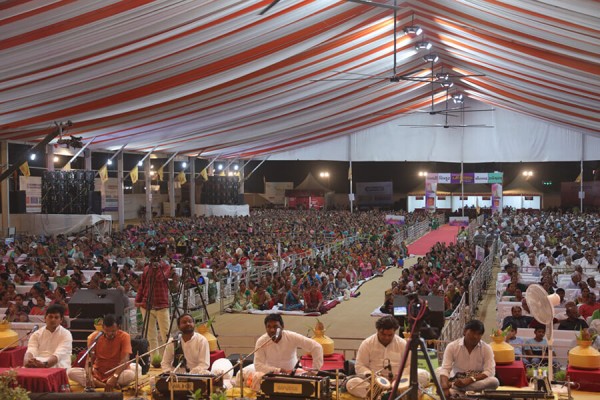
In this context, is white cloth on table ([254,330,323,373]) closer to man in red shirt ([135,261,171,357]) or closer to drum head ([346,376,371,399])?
drum head ([346,376,371,399])

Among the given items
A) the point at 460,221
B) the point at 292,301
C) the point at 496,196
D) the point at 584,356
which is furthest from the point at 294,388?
the point at 496,196

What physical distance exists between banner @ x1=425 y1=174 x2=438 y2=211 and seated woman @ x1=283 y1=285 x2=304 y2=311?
23.6m

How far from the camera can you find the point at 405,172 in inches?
1797

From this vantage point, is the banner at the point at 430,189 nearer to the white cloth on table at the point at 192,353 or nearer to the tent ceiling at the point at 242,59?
the tent ceiling at the point at 242,59

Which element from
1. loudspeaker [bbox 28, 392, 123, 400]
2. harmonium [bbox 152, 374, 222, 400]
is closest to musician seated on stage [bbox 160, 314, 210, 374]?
harmonium [bbox 152, 374, 222, 400]

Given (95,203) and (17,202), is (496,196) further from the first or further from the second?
(17,202)

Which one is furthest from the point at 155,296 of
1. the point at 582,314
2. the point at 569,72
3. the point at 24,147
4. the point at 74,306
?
the point at 24,147

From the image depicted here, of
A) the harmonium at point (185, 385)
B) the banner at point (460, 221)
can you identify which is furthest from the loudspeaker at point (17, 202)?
the harmonium at point (185, 385)

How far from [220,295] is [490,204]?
28440mm

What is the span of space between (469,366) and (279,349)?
64.9 inches

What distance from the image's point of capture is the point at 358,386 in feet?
18.9

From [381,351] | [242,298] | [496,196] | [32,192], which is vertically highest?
[32,192]

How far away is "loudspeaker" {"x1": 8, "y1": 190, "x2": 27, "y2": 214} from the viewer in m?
23.8

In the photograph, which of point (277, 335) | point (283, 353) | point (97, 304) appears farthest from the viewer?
point (97, 304)
